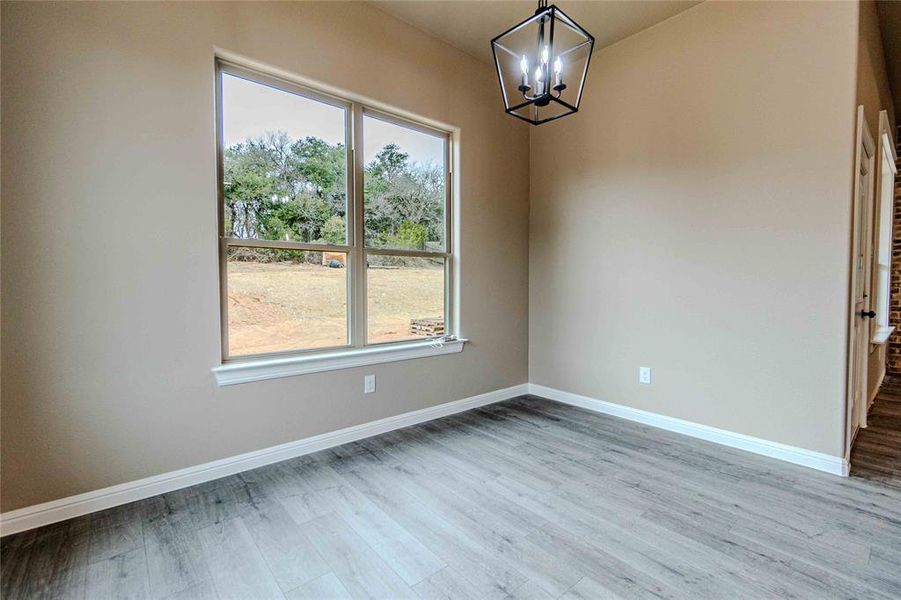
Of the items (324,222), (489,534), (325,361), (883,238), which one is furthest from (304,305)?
(883,238)

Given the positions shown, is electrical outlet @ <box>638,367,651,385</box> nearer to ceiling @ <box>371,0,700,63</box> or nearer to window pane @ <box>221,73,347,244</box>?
window pane @ <box>221,73,347,244</box>

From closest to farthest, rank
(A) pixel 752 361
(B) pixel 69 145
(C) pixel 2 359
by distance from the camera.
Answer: (C) pixel 2 359 < (B) pixel 69 145 < (A) pixel 752 361

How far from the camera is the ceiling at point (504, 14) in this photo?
2986mm

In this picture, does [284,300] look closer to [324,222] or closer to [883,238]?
[324,222]

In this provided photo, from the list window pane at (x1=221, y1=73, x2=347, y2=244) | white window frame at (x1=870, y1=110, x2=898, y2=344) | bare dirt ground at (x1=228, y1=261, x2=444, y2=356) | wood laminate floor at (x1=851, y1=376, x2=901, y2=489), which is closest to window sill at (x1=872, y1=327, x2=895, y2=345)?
white window frame at (x1=870, y1=110, x2=898, y2=344)

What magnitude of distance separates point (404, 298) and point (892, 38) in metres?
4.56

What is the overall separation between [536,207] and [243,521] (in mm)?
3447

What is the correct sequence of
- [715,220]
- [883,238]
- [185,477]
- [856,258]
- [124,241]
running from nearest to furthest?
[124,241]
[185,477]
[856,258]
[715,220]
[883,238]

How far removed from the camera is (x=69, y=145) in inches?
78.0

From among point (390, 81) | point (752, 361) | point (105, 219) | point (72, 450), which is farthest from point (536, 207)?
point (72, 450)

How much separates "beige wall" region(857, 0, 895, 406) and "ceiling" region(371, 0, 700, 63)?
1.03m

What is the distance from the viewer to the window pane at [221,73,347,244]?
254cm

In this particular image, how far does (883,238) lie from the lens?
435cm

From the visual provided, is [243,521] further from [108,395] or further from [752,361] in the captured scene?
[752,361]
